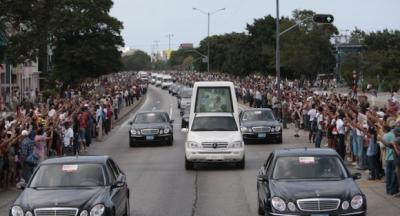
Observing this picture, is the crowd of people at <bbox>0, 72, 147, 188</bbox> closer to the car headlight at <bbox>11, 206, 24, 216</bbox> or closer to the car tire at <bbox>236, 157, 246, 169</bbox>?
the car tire at <bbox>236, 157, 246, 169</bbox>

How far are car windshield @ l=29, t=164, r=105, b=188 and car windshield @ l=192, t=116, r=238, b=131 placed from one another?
11.2 metres

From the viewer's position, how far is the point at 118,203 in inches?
515

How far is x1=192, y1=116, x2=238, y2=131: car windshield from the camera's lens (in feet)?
79.9

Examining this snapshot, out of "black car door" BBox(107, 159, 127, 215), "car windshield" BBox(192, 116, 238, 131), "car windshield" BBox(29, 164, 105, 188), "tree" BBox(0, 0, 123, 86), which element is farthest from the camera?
"tree" BBox(0, 0, 123, 86)

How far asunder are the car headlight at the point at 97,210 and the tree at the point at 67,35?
5351 centimetres

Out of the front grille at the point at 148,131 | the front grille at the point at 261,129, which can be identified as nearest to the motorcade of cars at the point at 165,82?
the front grille at the point at 148,131

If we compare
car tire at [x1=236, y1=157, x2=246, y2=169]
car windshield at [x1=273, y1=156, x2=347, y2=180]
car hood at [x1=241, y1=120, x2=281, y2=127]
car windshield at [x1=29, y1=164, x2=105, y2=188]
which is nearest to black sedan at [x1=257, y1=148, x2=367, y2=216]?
car windshield at [x1=273, y1=156, x2=347, y2=180]

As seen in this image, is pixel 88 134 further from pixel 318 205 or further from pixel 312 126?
pixel 318 205

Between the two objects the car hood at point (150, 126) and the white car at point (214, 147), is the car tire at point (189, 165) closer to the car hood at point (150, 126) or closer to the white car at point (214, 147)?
the white car at point (214, 147)

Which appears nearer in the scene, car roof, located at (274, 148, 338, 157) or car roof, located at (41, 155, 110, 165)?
car roof, located at (41, 155, 110, 165)

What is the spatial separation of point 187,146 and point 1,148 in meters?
6.70

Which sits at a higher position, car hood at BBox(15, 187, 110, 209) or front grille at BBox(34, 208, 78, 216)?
car hood at BBox(15, 187, 110, 209)

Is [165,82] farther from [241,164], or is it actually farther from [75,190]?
[75,190]

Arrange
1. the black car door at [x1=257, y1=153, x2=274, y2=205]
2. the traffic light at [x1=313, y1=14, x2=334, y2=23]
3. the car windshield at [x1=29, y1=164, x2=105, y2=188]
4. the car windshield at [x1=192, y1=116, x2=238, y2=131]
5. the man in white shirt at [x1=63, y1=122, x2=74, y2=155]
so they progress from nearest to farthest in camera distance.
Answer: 1. the car windshield at [x1=29, y1=164, x2=105, y2=188]
2. the black car door at [x1=257, y1=153, x2=274, y2=205]
3. the car windshield at [x1=192, y1=116, x2=238, y2=131]
4. the man in white shirt at [x1=63, y1=122, x2=74, y2=155]
5. the traffic light at [x1=313, y1=14, x2=334, y2=23]
